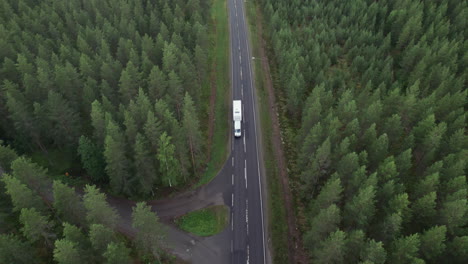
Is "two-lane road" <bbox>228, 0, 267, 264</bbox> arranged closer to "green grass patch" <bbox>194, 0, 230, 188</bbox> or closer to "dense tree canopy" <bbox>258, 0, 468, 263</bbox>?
"green grass patch" <bbox>194, 0, 230, 188</bbox>

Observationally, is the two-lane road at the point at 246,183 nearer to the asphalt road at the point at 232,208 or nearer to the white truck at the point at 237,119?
the asphalt road at the point at 232,208

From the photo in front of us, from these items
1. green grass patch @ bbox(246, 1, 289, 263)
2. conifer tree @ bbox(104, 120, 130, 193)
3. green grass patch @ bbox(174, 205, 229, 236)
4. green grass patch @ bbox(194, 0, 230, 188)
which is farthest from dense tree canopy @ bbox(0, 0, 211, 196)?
green grass patch @ bbox(246, 1, 289, 263)

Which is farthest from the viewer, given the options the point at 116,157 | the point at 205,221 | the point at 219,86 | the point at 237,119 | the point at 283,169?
the point at 219,86

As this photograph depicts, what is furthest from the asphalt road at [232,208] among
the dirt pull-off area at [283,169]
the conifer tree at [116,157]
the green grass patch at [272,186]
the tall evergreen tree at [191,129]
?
the tall evergreen tree at [191,129]

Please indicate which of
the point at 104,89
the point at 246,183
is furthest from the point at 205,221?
the point at 104,89

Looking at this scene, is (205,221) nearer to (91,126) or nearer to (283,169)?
(283,169)

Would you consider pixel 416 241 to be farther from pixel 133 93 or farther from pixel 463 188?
pixel 133 93
